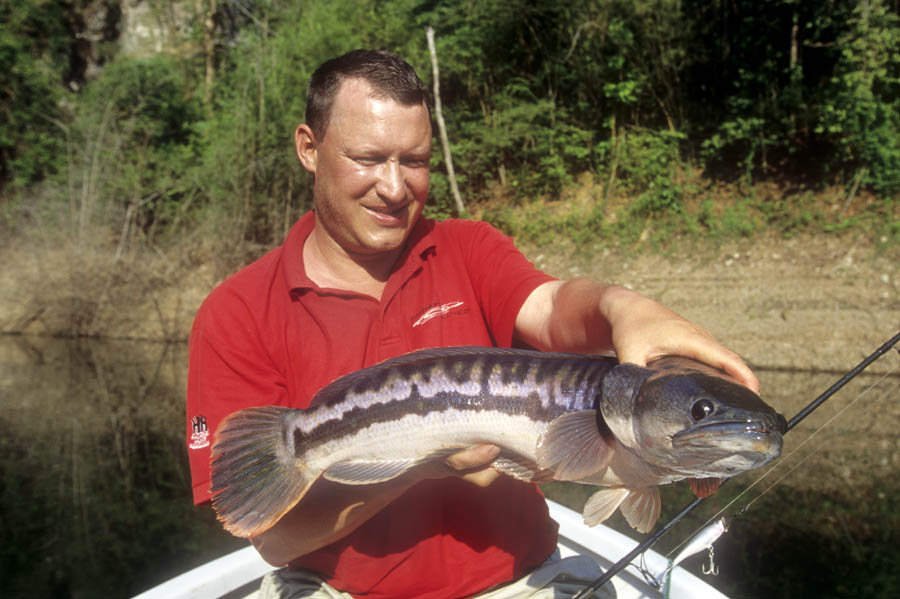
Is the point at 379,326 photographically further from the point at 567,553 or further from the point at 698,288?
the point at 698,288

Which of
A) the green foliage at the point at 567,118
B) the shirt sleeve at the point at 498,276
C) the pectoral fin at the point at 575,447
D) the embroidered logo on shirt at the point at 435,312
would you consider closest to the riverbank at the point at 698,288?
the green foliage at the point at 567,118

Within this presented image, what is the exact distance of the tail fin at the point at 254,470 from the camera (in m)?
2.17

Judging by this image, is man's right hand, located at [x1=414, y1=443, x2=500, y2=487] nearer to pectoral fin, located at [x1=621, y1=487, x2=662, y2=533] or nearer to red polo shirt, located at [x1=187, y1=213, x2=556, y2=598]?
red polo shirt, located at [x1=187, y1=213, x2=556, y2=598]

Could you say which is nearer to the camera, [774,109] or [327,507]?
[327,507]

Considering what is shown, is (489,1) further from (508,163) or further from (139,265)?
(139,265)

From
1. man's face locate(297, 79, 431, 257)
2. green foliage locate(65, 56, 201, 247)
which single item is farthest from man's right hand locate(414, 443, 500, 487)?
green foliage locate(65, 56, 201, 247)

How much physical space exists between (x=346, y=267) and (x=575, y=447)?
1384 mm

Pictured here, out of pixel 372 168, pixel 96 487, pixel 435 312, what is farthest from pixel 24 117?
pixel 435 312

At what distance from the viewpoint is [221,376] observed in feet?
8.16

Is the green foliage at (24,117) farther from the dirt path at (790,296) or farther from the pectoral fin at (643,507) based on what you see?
the pectoral fin at (643,507)

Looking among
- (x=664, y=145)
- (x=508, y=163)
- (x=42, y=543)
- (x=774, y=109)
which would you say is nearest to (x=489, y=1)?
(x=508, y=163)

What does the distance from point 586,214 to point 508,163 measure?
3620 mm

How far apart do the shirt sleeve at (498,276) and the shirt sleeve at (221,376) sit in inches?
36.0

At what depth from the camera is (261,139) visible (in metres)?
19.3
